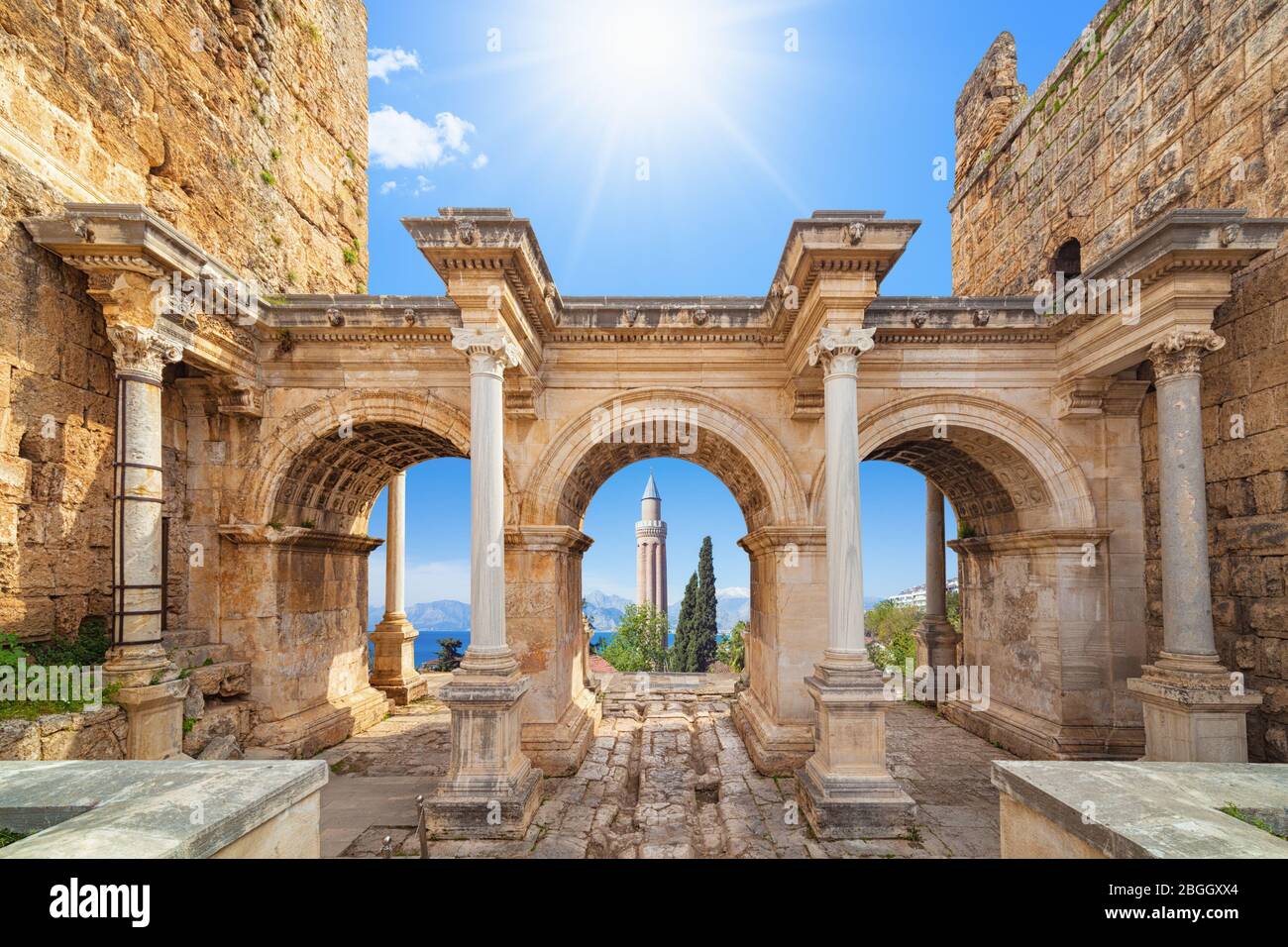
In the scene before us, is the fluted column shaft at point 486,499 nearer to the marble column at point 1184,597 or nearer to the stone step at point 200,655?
the stone step at point 200,655

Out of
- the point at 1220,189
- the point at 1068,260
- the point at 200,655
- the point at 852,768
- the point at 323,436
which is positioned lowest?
the point at 852,768

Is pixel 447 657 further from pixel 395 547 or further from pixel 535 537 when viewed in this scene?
pixel 535 537

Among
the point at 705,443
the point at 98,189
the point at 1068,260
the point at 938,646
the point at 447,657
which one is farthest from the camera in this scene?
the point at 447,657

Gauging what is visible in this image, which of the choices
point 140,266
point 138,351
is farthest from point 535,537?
point 140,266

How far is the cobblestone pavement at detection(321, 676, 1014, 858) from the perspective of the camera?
6.41 m

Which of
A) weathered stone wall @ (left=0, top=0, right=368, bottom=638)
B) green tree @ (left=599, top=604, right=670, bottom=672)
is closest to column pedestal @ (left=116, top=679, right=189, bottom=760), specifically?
weathered stone wall @ (left=0, top=0, right=368, bottom=638)

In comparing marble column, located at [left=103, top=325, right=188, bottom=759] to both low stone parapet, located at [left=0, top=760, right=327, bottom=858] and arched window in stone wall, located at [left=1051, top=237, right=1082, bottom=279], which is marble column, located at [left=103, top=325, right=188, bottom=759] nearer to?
low stone parapet, located at [left=0, top=760, right=327, bottom=858]

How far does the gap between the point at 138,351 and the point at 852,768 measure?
30.4 ft

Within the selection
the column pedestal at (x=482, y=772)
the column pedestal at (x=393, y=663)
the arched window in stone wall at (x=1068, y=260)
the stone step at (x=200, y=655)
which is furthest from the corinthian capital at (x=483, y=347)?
the arched window in stone wall at (x=1068, y=260)

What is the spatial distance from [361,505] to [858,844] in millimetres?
10038

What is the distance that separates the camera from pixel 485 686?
6.80 m

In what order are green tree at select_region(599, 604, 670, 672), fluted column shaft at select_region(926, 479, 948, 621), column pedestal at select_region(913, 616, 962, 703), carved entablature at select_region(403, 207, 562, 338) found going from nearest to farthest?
carved entablature at select_region(403, 207, 562, 338), column pedestal at select_region(913, 616, 962, 703), fluted column shaft at select_region(926, 479, 948, 621), green tree at select_region(599, 604, 670, 672)

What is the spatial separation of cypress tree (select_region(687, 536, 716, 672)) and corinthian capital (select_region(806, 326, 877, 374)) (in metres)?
31.2
